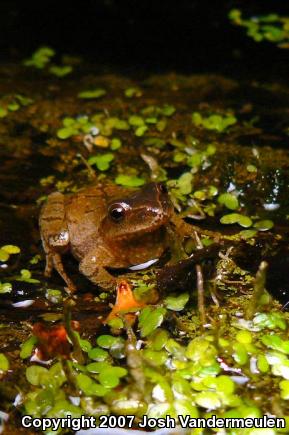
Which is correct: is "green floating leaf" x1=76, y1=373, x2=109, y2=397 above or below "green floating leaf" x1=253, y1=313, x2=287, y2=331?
below

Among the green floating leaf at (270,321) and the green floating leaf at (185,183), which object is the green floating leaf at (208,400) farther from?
the green floating leaf at (185,183)

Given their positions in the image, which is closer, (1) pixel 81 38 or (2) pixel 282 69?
(2) pixel 282 69

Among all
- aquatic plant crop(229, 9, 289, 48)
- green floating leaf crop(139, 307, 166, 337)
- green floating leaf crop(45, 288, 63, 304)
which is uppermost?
aquatic plant crop(229, 9, 289, 48)

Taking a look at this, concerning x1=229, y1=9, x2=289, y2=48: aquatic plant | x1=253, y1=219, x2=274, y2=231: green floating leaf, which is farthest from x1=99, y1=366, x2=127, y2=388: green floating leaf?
x1=229, y1=9, x2=289, y2=48: aquatic plant

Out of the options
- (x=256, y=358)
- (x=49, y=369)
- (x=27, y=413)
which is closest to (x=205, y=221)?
(x=256, y=358)

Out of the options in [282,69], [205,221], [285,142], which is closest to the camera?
[205,221]

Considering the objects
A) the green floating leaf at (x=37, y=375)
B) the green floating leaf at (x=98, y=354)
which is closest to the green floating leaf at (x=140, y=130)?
the green floating leaf at (x=98, y=354)

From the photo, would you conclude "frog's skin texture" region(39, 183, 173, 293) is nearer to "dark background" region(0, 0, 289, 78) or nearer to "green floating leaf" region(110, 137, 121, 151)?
"green floating leaf" region(110, 137, 121, 151)

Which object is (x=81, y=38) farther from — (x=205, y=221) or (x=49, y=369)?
(x=49, y=369)
